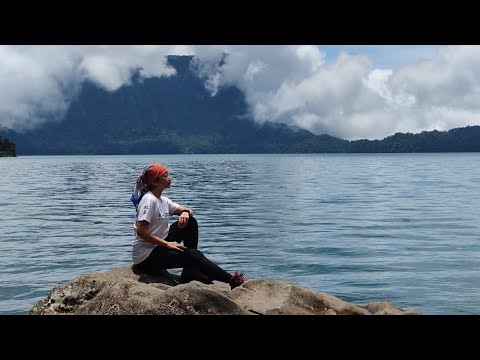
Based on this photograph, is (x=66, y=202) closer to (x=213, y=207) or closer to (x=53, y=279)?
(x=213, y=207)

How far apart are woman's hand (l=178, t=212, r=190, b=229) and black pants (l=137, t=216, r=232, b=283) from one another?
0.28 feet

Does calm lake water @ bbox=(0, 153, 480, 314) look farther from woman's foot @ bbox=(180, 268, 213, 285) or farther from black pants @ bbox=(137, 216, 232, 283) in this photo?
woman's foot @ bbox=(180, 268, 213, 285)

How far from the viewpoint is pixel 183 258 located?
959 cm

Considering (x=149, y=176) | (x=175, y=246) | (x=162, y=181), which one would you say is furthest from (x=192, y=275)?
(x=149, y=176)

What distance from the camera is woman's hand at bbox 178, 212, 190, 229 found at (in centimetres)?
966

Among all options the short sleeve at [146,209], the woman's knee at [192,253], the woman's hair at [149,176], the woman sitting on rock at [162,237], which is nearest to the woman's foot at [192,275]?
the woman sitting on rock at [162,237]

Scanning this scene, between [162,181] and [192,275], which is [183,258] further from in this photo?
[162,181]

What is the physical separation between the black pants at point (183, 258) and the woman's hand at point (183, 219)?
85 millimetres

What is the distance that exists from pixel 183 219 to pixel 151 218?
0.57 metres

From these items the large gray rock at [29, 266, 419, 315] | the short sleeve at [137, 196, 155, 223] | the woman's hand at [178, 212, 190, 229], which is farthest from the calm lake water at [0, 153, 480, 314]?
the short sleeve at [137, 196, 155, 223]

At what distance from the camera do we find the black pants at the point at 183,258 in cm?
951

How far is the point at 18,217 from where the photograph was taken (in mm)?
28812

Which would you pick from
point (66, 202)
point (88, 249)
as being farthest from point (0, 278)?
point (66, 202)
